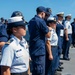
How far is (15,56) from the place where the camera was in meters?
3.74

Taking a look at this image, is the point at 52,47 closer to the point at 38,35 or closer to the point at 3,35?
the point at 38,35

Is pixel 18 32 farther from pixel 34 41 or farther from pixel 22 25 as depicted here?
pixel 34 41

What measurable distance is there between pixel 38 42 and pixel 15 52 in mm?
2349

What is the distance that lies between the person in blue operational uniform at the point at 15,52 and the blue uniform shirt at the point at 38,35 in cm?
211

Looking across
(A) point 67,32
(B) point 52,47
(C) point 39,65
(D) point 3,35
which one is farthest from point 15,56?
(A) point 67,32

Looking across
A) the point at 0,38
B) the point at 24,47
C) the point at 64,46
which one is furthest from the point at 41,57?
the point at 64,46

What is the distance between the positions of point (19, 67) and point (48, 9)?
9.92 feet

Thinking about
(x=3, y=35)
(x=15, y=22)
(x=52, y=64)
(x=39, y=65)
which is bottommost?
(x=52, y=64)

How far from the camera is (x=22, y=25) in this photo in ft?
12.6

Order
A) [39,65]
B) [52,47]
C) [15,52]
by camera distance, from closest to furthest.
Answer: [15,52]
[39,65]
[52,47]

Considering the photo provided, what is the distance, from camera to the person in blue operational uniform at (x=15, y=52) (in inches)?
144

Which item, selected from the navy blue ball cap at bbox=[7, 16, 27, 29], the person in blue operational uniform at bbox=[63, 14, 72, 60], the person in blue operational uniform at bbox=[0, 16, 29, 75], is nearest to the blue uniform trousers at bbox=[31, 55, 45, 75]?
the person in blue operational uniform at bbox=[0, 16, 29, 75]

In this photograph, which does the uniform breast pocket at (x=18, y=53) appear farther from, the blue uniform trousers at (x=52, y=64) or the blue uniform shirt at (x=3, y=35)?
the blue uniform trousers at (x=52, y=64)

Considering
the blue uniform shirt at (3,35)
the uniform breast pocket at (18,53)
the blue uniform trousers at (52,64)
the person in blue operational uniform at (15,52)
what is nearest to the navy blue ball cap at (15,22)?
the person in blue operational uniform at (15,52)
